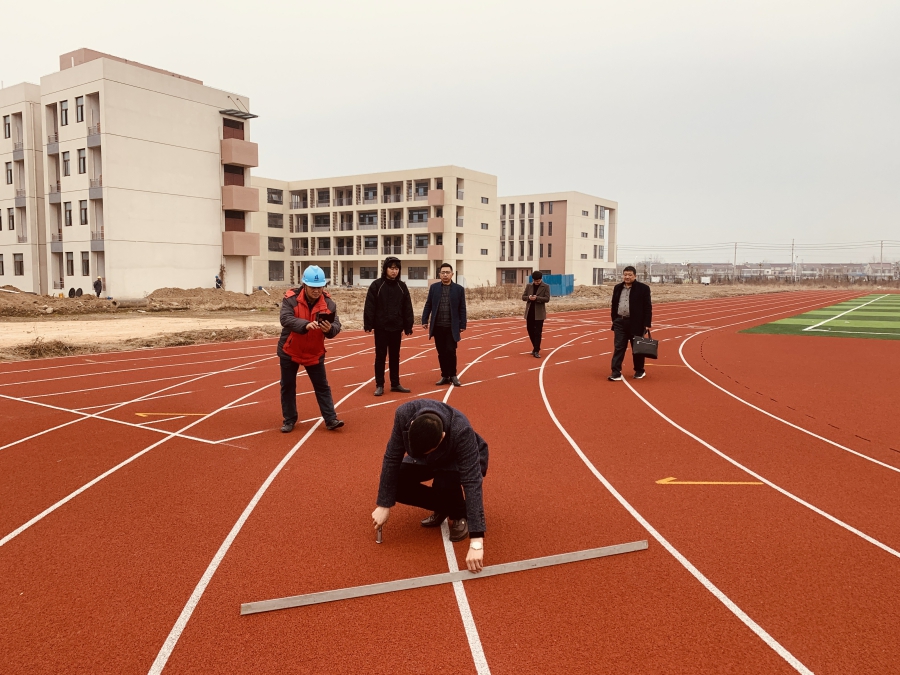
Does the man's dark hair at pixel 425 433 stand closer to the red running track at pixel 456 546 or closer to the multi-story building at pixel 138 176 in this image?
the red running track at pixel 456 546

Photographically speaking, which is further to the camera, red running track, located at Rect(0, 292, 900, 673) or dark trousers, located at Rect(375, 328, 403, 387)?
dark trousers, located at Rect(375, 328, 403, 387)

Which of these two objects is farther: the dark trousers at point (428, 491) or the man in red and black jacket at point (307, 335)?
the man in red and black jacket at point (307, 335)

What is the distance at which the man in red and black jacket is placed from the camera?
22.2ft

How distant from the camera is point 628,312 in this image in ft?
35.2

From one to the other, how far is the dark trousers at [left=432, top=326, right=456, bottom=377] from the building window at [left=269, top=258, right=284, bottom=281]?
55987 millimetres

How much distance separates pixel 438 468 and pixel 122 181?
35292 mm

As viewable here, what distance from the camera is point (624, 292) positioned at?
426 inches

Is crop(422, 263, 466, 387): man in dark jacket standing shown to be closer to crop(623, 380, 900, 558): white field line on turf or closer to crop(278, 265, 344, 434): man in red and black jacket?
crop(278, 265, 344, 434): man in red and black jacket

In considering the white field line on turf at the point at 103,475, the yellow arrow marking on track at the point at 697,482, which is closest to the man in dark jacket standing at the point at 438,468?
the yellow arrow marking on track at the point at 697,482

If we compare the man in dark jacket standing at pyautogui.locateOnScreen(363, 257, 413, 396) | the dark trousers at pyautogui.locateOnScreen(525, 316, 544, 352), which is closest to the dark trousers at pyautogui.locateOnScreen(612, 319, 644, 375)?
the dark trousers at pyautogui.locateOnScreen(525, 316, 544, 352)

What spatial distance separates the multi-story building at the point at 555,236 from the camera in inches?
2677

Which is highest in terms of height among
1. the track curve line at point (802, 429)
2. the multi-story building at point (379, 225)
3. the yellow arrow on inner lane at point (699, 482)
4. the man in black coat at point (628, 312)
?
the multi-story building at point (379, 225)

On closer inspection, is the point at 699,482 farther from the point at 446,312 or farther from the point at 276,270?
the point at 276,270

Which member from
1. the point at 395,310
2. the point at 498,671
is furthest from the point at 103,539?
the point at 395,310
